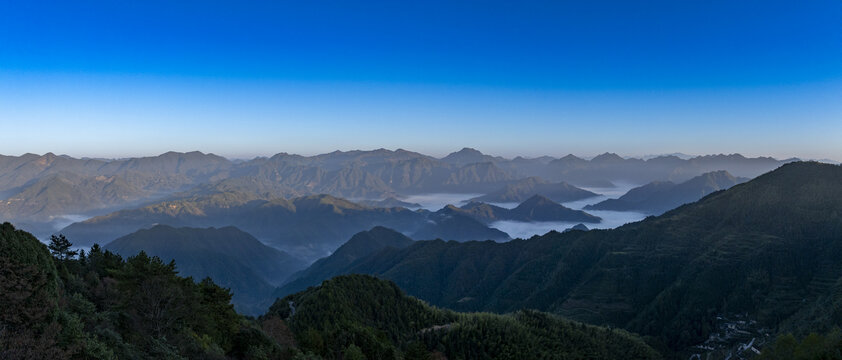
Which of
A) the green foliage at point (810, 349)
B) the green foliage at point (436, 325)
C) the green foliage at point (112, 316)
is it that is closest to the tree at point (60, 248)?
the green foliage at point (112, 316)

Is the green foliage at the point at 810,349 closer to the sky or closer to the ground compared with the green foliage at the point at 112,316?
closer to the ground

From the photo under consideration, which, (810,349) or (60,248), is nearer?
(810,349)

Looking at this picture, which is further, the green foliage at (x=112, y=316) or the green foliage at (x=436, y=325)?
the green foliage at (x=436, y=325)

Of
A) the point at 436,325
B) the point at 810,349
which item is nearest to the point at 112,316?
the point at 436,325

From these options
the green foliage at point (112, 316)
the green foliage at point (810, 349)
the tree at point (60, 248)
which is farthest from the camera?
the tree at point (60, 248)

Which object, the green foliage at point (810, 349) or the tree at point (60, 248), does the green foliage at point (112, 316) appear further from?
the green foliage at point (810, 349)

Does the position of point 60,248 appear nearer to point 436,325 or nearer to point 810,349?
point 436,325

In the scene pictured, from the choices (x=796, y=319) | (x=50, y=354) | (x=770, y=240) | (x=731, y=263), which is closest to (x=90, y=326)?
(x=50, y=354)

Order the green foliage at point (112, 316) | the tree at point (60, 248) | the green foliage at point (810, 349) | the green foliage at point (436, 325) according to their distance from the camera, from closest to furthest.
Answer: the green foliage at point (112, 316), the green foliage at point (810, 349), the tree at point (60, 248), the green foliage at point (436, 325)

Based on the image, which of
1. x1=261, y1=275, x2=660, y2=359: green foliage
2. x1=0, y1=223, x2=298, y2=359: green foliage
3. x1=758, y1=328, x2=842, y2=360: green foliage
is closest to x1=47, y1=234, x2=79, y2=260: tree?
x1=0, y1=223, x2=298, y2=359: green foliage

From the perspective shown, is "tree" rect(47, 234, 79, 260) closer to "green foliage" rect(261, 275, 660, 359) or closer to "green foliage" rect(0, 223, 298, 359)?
"green foliage" rect(0, 223, 298, 359)

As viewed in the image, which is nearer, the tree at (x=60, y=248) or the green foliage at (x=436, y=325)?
the tree at (x=60, y=248)
